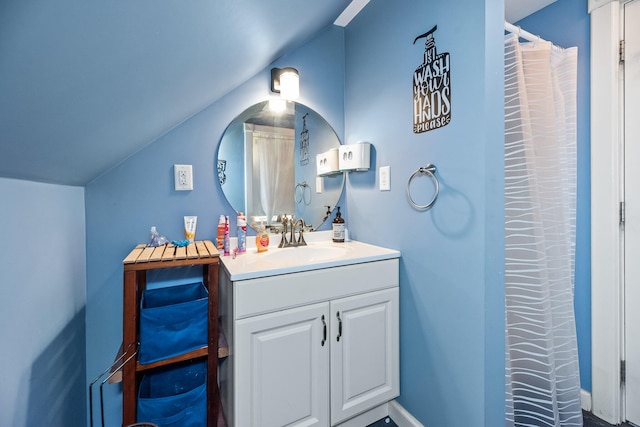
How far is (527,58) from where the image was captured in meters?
1.27

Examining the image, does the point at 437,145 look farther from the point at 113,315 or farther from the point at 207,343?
the point at 113,315

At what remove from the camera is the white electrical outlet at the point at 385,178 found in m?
1.47

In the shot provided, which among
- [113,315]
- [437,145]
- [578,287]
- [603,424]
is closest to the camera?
[437,145]

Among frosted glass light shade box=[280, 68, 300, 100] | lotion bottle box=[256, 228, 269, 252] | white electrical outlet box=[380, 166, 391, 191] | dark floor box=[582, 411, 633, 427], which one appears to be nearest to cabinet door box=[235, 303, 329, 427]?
lotion bottle box=[256, 228, 269, 252]

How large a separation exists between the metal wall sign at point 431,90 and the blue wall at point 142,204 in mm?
851

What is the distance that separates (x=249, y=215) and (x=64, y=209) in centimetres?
80

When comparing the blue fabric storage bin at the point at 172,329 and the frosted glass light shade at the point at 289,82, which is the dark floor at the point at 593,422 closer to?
the blue fabric storage bin at the point at 172,329

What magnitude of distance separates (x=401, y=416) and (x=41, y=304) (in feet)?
5.16

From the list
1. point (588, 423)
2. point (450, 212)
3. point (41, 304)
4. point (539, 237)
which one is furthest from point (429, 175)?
point (588, 423)

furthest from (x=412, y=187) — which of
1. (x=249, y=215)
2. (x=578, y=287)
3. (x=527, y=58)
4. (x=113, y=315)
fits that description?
(x=113, y=315)

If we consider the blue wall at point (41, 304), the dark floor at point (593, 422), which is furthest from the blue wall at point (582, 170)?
the blue wall at point (41, 304)

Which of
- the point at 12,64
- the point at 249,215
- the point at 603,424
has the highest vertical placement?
the point at 12,64

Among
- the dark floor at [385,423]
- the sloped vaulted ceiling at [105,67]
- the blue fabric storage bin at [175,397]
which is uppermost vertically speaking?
the sloped vaulted ceiling at [105,67]

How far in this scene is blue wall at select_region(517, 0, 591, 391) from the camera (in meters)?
1.51
